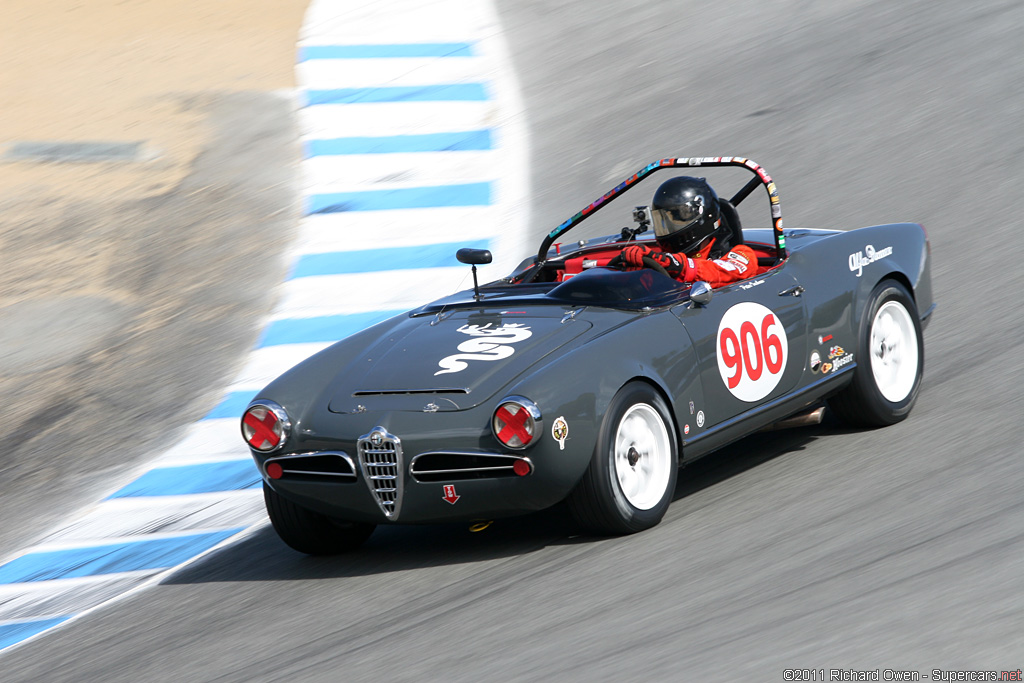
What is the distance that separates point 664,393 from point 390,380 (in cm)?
111

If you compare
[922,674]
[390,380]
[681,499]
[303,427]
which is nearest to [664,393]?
[681,499]

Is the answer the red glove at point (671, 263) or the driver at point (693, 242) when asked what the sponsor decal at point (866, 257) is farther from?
the red glove at point (671, 263)

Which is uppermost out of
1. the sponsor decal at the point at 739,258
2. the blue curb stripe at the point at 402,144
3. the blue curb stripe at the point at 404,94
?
the blue curb stripe at the point at 404,94

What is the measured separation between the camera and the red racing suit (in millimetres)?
5863

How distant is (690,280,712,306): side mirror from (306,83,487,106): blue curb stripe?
24.3ft

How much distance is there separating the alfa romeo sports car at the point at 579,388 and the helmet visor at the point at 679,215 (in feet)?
0.72

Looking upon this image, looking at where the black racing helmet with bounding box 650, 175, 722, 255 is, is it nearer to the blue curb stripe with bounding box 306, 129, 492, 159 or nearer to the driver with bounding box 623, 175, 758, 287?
the driver with bounding box 623, 175, 758, 287

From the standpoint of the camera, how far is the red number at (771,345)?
18.5 ft

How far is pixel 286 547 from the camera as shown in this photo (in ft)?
19.0

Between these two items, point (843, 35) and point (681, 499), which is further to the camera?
point (843, 35)

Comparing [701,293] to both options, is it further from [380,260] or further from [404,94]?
[404,94]

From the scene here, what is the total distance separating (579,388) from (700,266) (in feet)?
4.24

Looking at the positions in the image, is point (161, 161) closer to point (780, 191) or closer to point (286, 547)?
point (780, 191)

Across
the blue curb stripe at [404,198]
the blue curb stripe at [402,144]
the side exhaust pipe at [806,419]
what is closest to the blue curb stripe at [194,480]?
the side exhaust pipe at [806,419]
